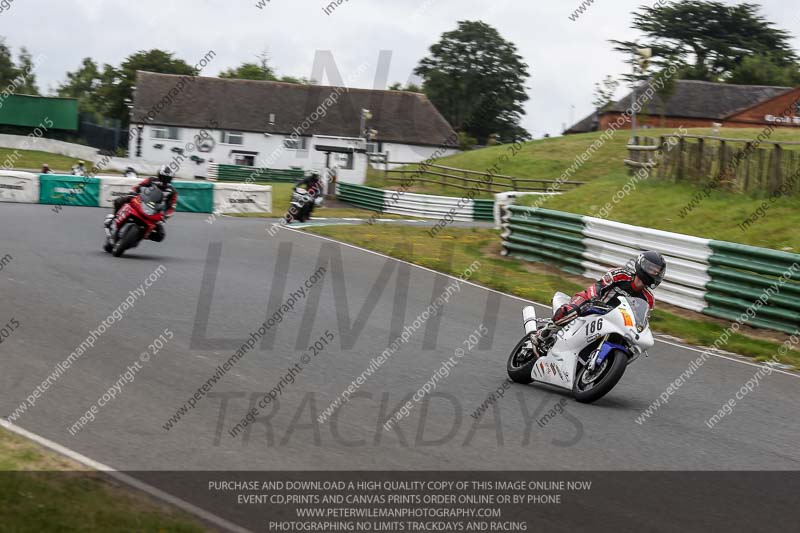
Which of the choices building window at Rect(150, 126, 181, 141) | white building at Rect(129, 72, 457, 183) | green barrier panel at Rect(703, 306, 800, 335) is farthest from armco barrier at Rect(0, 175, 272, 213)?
building window at Rect(150, 126, 181, 141)

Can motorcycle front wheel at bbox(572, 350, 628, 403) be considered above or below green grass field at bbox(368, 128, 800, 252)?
below

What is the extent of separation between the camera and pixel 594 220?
59.3 ft

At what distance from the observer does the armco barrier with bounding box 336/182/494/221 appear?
4047 centimetres

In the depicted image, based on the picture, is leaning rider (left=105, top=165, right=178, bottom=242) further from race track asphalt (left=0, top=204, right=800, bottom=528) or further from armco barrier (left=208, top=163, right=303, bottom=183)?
armco barrier (left=208, top=163, right=303, bottom=183)

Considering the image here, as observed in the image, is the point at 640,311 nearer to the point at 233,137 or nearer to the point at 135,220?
the point at 135,220

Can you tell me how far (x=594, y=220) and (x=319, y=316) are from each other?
752 cm

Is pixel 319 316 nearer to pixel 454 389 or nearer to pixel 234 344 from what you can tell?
pixel 234 344

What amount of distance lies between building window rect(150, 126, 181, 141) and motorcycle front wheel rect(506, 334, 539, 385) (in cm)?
6836

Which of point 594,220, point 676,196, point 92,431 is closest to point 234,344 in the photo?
point 92,431

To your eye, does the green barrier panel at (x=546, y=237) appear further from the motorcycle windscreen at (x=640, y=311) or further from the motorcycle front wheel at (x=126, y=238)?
the motorcycle windscreen at (x=640, y=311)

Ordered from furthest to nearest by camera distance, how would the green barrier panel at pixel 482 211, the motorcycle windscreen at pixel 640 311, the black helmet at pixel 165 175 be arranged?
the green barrier panel at pixel 482 211
the black helmet at pixel 165 175
the motorcycle windscreen at pixel 640 311

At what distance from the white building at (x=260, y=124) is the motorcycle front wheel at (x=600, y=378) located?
64.3 metres

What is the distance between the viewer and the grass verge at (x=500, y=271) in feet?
43.7

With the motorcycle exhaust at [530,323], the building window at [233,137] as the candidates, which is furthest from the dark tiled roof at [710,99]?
the motorcycle exhaust at [530,323]
